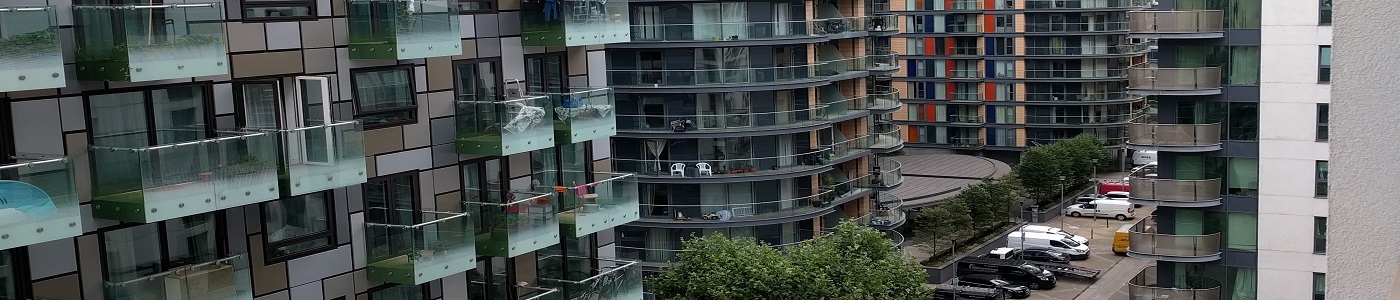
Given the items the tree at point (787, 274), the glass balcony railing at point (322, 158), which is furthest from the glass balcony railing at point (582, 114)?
the tree at point (787, 274)

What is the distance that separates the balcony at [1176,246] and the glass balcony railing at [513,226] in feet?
76.2

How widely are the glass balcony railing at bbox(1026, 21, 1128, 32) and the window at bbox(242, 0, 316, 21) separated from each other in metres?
74.9

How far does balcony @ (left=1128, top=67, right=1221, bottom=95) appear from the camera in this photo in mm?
42719

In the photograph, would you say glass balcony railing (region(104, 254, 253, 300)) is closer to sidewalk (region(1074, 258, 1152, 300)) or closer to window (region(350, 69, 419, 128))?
window (region(350, 69, 419, 128))

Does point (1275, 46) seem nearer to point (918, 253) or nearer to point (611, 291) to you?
point (611, 291)

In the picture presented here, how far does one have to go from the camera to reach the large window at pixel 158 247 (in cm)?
2166

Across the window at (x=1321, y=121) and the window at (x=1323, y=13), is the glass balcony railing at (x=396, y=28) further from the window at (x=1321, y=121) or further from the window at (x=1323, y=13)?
the window at (x=1321, y=121)

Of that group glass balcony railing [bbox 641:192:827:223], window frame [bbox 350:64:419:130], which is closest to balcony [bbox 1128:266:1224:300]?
glass balcony railing [bbox 641:192:827:223]

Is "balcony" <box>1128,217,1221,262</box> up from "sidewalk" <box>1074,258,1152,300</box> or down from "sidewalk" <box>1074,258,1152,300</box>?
up

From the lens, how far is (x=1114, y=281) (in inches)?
2655

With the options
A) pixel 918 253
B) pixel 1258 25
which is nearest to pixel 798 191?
pixel 918 253

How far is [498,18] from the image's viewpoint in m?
28.5

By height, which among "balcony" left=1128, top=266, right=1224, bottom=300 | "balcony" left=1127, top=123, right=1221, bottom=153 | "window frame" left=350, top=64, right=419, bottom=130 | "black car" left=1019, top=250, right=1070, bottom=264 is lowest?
"black car" left=1019, top=250, right=1070, bottom=264

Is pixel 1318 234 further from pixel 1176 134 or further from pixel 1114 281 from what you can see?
pixel 1114 281
